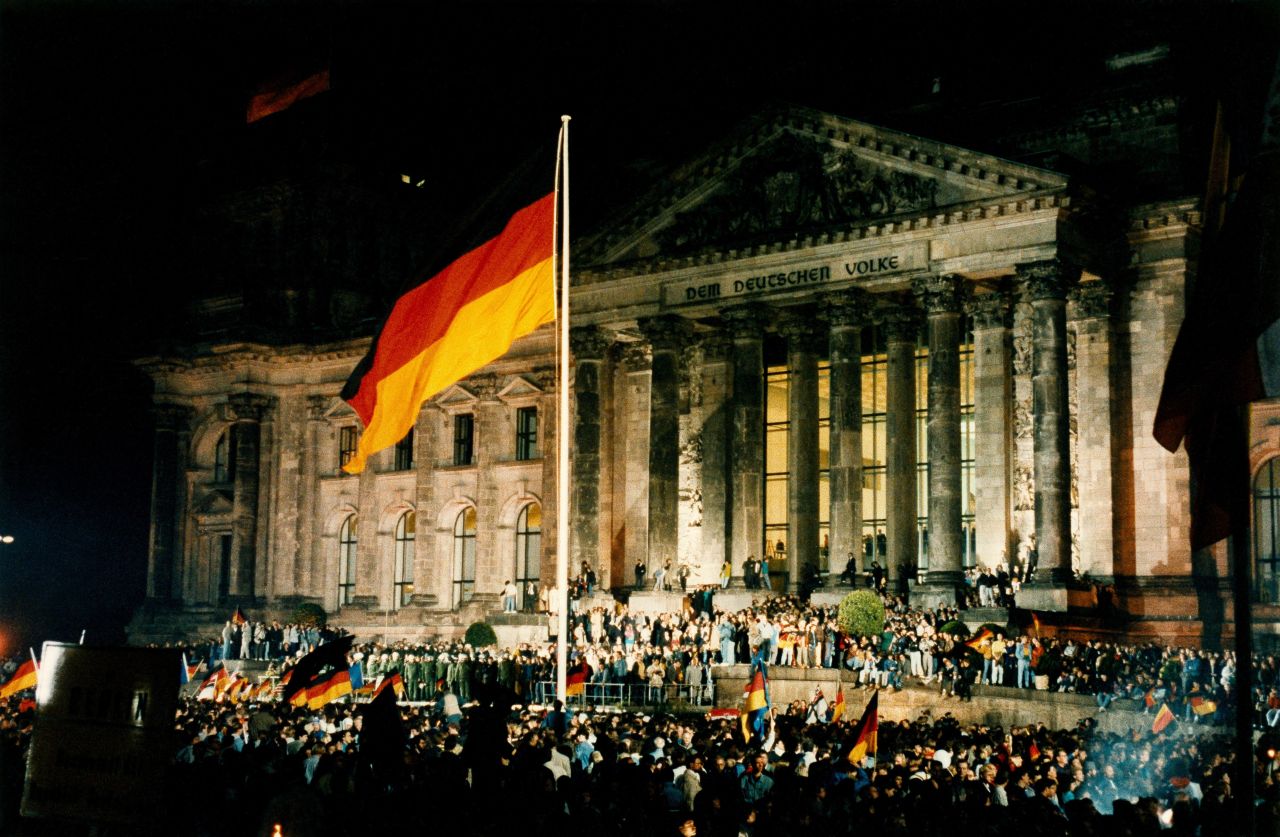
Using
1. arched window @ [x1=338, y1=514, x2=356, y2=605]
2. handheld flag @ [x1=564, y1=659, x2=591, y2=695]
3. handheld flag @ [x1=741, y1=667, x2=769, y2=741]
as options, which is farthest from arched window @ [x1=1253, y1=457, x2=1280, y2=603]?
arched window @ [x1=338, y1=514, x2=356, y2=605]

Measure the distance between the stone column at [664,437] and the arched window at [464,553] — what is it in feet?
42.9

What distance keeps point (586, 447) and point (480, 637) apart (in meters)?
7.42

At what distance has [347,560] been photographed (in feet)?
219

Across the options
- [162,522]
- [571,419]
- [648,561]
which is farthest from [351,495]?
[648,561]

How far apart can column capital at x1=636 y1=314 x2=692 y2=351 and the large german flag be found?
2965 centimetres

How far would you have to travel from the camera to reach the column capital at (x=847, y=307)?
155 ft

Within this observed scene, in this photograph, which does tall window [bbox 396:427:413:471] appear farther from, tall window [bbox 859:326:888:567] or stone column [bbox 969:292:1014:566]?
stone column [bbox 969:292:1014:566]

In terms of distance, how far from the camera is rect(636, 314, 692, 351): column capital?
51.5 meters

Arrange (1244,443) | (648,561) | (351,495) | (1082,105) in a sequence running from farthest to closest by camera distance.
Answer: (351,495) < (648,561) < (1082,105) < (1244,443)

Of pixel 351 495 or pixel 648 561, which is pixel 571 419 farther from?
pixel 351 495

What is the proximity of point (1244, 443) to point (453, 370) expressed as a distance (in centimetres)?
1078

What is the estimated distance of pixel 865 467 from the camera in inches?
2041

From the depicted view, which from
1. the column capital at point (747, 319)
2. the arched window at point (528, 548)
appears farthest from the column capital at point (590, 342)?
the arched window at point (528, 548)

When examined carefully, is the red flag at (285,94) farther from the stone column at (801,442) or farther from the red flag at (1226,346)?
the red flag at (1226,346)
